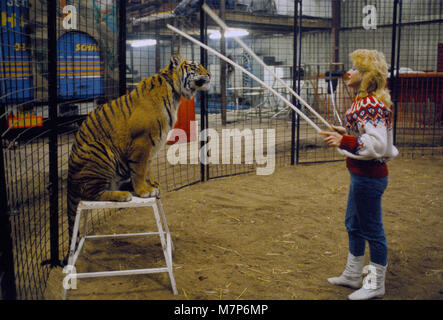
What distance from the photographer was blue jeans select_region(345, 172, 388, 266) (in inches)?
109

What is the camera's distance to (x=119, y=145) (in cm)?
322

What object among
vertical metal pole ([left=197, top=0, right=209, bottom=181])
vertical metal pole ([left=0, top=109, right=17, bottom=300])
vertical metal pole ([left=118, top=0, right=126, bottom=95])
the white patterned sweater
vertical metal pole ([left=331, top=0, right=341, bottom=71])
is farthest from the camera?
vertical metal pole ([left=331, top=0, right=341, bottom=71])

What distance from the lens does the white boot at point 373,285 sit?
114 inches

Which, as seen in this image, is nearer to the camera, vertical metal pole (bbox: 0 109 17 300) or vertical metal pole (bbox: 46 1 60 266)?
vertical metal pole (bbox: 0 109 17 300)
